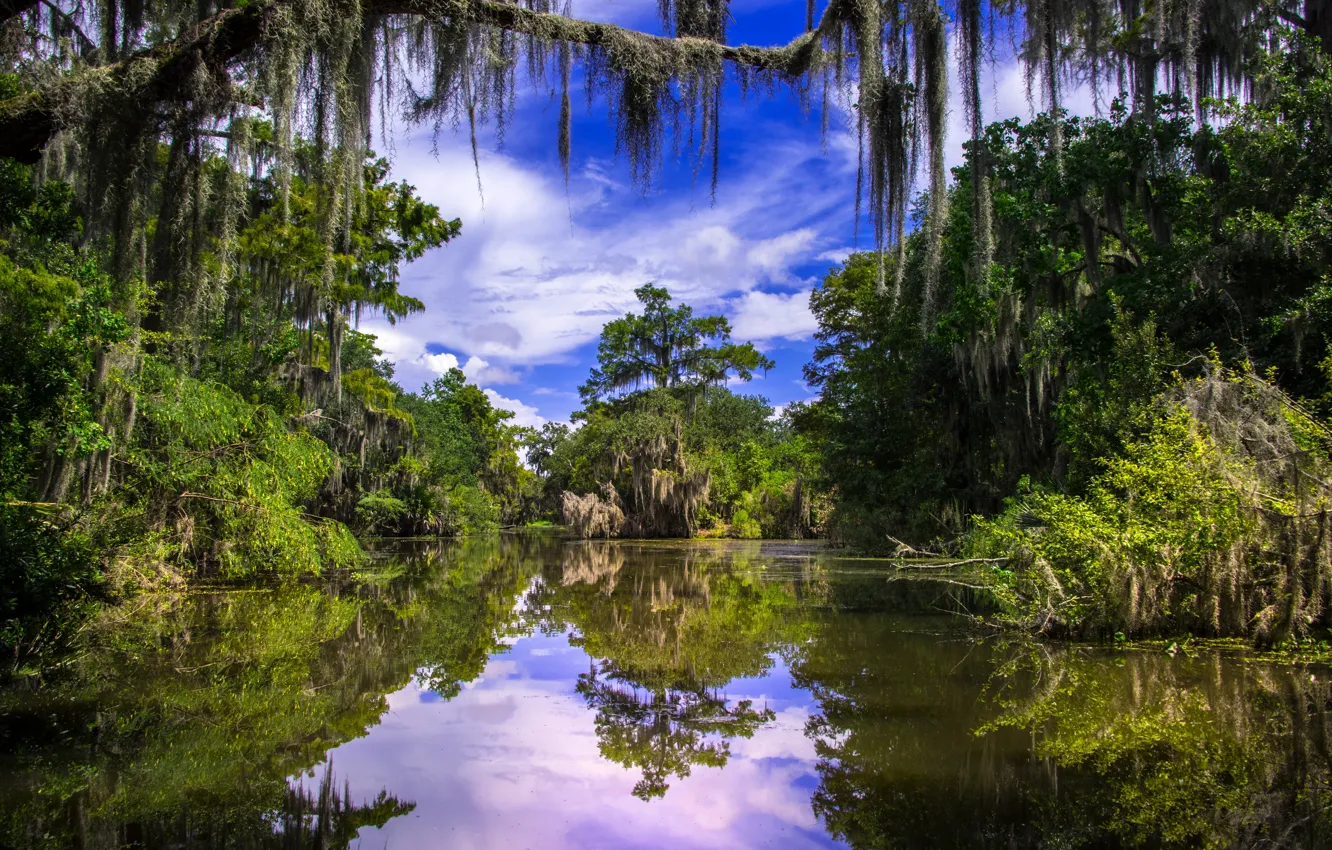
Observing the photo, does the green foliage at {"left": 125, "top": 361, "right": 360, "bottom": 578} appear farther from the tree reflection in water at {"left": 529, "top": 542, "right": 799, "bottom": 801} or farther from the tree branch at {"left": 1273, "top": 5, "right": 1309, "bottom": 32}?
the tree branch at {"left": 1273, "top": 5, "right": 1309, "bottom": 32}

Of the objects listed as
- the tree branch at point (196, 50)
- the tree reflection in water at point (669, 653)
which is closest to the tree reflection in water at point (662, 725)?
the tree reflection in water at point (669, 653)

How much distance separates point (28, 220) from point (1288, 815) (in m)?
8.60

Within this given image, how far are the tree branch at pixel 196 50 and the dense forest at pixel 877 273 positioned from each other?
2cm

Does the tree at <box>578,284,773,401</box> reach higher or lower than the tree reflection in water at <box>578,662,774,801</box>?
higher

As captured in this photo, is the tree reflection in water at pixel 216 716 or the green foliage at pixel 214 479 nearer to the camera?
the tree reflection in water at pixel 216 716

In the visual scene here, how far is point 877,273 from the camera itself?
6879 millimetres

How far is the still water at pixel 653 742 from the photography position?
124 inches

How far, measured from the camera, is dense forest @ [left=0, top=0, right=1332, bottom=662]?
4395 mm

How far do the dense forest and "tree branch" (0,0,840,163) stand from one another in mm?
16

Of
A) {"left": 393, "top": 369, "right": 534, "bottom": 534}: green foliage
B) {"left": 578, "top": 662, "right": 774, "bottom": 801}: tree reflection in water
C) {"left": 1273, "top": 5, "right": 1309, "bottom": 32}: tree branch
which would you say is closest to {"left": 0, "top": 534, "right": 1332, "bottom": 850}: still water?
{"left": 578, "top": 662, "right": 774, "bottom": 801}: tree reflection in water

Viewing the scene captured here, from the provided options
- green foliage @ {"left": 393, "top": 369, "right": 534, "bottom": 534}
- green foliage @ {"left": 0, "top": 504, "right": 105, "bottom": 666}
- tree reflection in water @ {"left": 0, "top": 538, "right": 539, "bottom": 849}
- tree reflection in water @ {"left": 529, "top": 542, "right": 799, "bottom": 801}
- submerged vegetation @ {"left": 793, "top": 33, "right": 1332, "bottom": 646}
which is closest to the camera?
tree reflection in water @ {"left": 0, "top": 538, "right": 539, "bottom": 849}

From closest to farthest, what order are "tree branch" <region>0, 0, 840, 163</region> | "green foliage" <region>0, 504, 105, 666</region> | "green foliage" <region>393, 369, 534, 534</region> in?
"tree branch" <region>0, 0, 840, 163</region> < "green foliage" <region>0, 504, 105, 666</region> < "green foliage" <region>393, 369, 534, 534</region>

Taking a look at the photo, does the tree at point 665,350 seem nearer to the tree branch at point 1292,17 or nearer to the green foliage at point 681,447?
the green foliage at point 681,447

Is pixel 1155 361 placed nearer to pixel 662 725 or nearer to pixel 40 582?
pixel 662 725
